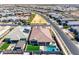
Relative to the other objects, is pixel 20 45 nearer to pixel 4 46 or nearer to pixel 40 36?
pixel 4 46

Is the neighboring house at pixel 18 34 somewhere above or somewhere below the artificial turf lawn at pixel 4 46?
above

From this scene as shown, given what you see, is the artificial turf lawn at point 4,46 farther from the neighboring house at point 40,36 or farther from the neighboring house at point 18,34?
the neighboring house at point 40,36

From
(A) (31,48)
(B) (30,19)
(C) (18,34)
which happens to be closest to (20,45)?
(A) (31,48)

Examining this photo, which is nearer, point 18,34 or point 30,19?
point 18,34

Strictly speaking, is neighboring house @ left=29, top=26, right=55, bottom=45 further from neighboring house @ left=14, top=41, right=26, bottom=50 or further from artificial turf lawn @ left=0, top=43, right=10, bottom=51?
artificial turf lawn @ left=0, top=43, right=10, bottom=51

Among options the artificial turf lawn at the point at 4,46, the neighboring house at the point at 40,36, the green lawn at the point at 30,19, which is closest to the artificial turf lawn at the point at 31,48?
the neighboring house at the point at 40,36

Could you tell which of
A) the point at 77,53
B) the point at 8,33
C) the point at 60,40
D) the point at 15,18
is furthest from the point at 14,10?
the point at 77,53

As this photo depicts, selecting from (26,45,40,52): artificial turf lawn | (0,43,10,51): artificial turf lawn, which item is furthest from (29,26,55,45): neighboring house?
(0,43,10,51): artificial turf lawn

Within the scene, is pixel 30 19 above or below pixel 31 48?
above

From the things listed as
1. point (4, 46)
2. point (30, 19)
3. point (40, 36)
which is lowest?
point (4, 46)

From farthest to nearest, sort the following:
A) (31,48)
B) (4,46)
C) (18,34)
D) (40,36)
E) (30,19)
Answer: (30,19) < (18,34) < (40,36) < (4,46) < (31,48)

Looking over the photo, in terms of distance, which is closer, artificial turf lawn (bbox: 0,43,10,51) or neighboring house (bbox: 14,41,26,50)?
neighboring house (bbox: 14,41,26,50)

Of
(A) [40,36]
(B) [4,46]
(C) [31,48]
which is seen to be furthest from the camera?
(A) [40,36]
